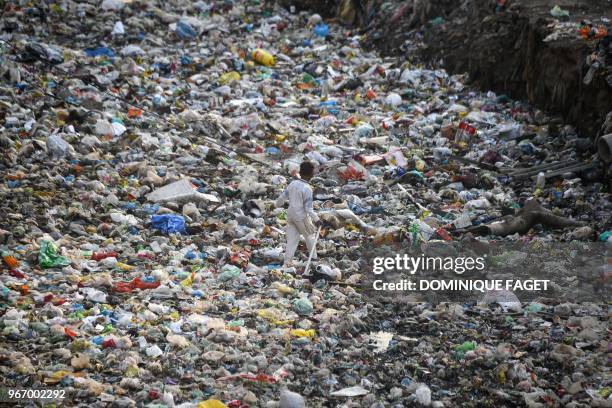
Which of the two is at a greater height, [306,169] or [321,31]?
[321,31]

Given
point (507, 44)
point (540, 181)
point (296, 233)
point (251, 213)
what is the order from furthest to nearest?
1. point (507, 44)
2. point (540, 181)
3. point (251, 213)
4. point (296, 233)

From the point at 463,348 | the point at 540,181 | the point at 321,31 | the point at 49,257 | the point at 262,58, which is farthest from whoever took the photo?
the point at 321,31

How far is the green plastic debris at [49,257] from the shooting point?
6496 millimetres

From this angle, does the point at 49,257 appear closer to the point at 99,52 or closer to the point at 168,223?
the point at 168,223

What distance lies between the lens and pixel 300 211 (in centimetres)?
662

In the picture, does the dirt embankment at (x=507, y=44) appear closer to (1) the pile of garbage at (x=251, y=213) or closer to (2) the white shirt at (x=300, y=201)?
(1) the pile of garbage at (x=251, y=213)

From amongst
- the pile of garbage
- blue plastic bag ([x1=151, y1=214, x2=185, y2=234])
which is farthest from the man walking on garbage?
blue plastic bag ([x1=151, y1=214, x2=185, y2=234])

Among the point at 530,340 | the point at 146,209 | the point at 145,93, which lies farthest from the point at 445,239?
the point at 145,93

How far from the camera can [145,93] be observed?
37.0ft

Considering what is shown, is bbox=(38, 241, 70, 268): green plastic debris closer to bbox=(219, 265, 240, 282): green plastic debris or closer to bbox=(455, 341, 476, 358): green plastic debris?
bbox=(219, 265, 240, 282): green plastic debris

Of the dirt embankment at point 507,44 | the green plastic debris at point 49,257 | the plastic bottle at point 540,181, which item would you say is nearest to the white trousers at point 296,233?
A: the green plastic debris at point 49,257

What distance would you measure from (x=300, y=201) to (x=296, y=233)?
1.12 ft

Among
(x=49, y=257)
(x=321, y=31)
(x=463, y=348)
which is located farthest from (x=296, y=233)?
(x=321, y=31)

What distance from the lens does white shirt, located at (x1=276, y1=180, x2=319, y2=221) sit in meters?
6.57
